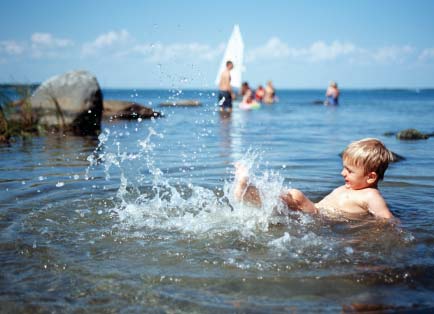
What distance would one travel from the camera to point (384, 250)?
3.38m

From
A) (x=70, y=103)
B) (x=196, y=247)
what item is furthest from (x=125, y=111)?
(x=196, y=247)

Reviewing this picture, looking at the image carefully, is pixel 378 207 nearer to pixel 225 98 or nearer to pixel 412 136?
pixel 412 136

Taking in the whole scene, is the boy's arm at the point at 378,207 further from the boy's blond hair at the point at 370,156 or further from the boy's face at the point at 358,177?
the boy's blond hair at the point at 370,156

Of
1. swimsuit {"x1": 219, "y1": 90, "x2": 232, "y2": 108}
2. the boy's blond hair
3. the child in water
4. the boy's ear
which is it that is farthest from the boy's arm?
swimsuit {"x1": 219, "y1": 90, "x2": 232, "y2": 108}

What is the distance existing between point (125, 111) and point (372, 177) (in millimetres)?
14656

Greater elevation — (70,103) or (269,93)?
(269,93)

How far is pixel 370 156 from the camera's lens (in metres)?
4.42

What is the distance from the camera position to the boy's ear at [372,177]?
448 cm

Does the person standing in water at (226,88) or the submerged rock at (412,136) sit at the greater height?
the person standing in water at (226,88)

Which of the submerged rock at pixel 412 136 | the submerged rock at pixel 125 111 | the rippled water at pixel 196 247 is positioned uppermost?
the submerged rock at pixel 125 111

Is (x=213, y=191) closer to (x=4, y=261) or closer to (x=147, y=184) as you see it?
(x=147, y=184)

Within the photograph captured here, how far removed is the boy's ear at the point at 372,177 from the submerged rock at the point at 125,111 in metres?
13.5

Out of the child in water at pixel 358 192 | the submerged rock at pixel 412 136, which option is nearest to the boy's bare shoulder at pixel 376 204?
the child in water at pixel 358 192

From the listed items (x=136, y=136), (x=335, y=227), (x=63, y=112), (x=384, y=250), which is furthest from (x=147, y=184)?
(x=63, y=112)
